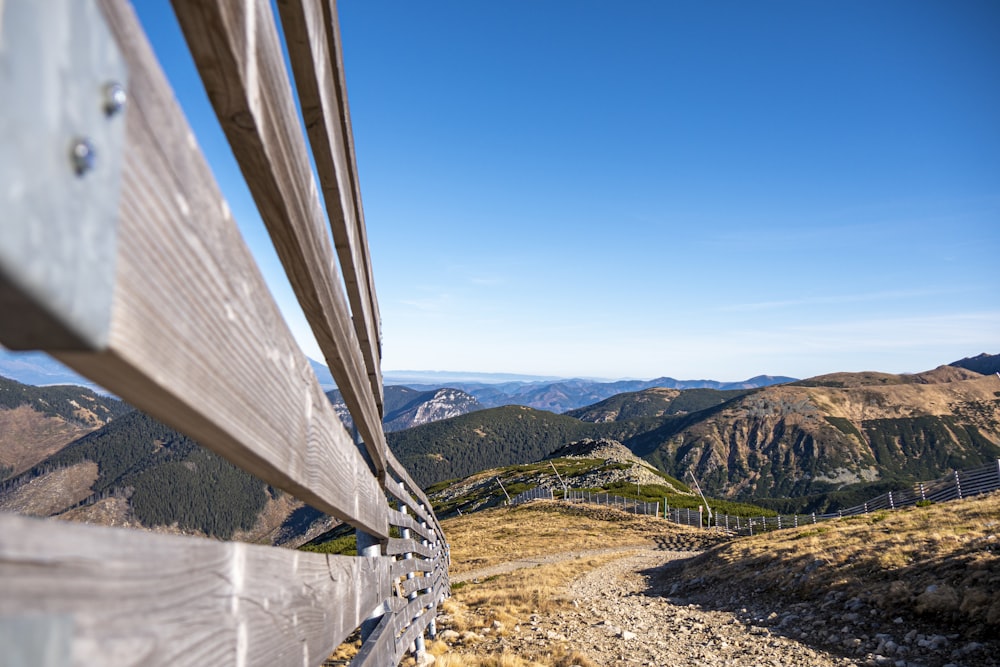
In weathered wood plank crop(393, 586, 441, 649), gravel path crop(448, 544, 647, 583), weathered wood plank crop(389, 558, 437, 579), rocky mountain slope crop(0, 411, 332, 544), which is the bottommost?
rocky mountain slope crop(0, 411, 332, 544)

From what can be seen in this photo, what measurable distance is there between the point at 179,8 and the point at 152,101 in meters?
0.23

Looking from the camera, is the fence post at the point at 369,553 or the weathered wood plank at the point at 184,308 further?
the fence post at the point at 369,553

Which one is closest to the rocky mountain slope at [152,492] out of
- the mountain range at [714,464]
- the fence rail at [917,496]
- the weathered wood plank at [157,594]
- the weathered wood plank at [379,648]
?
the mountain range at [714,464]

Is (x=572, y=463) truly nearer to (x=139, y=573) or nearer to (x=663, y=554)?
(x=663, y=554)

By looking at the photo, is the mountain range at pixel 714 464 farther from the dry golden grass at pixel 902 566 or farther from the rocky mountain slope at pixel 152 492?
the dry golden grass at pixel 902 566

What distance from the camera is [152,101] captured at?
2.27 ft

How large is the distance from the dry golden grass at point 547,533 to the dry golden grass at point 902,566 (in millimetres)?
14474

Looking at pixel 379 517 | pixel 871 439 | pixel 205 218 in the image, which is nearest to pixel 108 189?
pixel 205 218

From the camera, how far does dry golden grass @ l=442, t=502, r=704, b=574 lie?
29497 millimetres

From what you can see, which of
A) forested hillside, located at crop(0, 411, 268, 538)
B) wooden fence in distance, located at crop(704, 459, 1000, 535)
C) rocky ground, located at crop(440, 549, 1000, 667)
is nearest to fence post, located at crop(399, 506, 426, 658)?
rocky ground, located at crop(440, 549, 1000, 667)

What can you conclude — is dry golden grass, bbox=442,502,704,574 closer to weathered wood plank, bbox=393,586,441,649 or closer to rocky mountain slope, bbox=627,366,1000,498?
weathered wood plank, bbox=393,586,441,649

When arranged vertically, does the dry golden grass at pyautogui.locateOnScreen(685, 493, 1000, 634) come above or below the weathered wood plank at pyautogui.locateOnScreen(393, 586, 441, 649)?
below

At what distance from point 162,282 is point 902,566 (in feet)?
38.2

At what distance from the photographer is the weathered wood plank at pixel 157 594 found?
1.96ft
